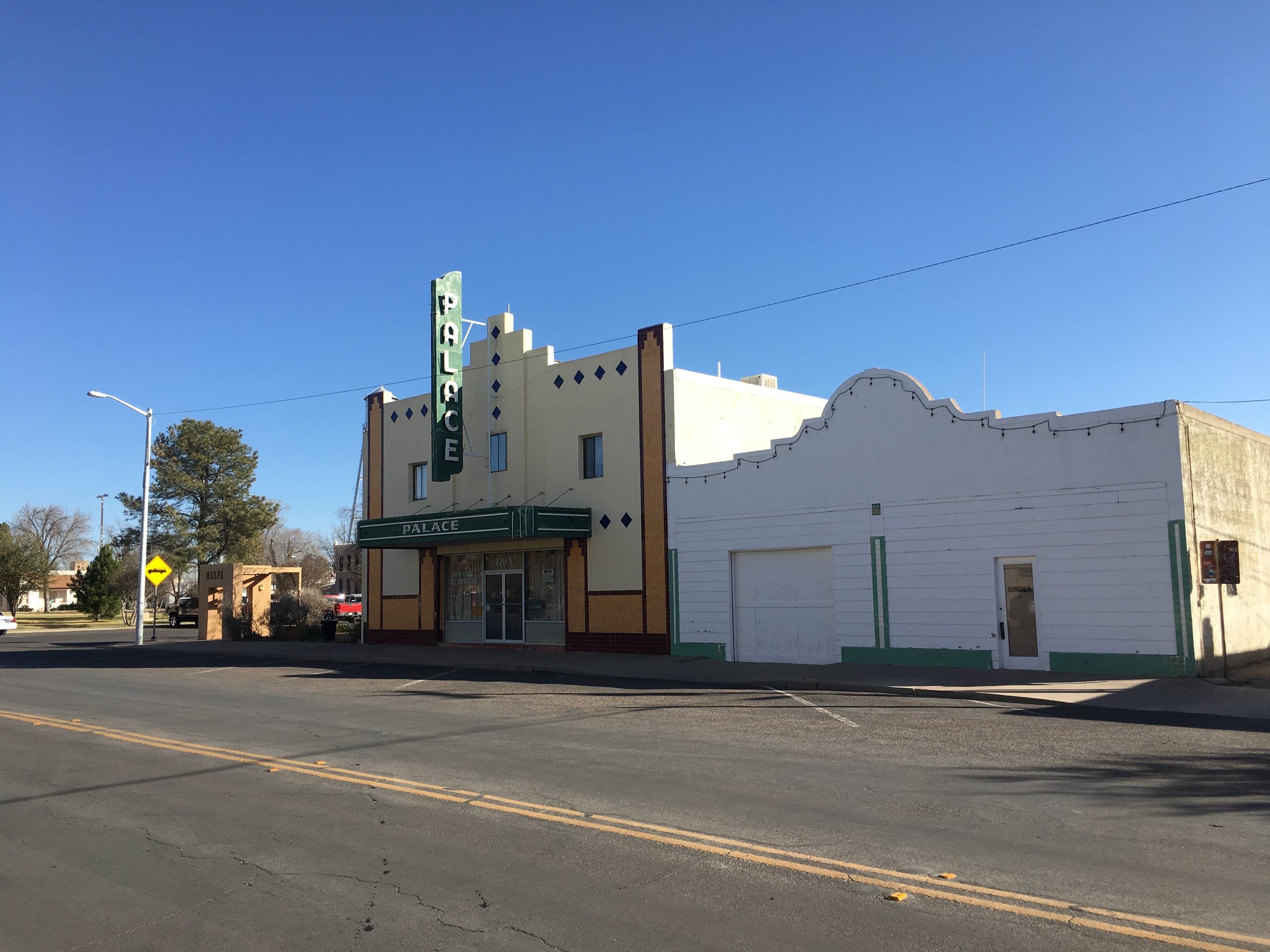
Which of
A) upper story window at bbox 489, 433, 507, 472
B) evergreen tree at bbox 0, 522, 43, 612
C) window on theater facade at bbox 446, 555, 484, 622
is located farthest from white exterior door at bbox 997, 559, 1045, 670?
evergreen tree at bbox 0, 522, 43, 612

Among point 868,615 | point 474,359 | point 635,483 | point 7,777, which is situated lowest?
point 7,777

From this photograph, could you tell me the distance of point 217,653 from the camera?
29172 mm

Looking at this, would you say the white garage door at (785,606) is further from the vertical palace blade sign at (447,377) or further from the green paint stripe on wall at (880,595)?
the vertical palace blade sign at (447,377)

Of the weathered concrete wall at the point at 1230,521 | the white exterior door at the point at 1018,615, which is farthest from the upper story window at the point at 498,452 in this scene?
the weathered concrete wall at the point at 1230,521

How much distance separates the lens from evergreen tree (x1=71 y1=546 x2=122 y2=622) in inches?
2318

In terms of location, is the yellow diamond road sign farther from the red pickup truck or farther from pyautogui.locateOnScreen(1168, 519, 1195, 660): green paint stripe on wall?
pyautogui.locateOnScreen(1168, 519, 1195, 660): green paint stripe on wall

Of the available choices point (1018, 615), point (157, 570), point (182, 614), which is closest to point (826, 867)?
point (1018, 615)

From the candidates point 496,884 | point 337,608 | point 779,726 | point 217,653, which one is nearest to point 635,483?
point 779,726

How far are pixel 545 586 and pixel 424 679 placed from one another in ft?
22.7

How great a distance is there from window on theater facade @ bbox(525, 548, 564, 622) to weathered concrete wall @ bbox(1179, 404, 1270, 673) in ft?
48.9

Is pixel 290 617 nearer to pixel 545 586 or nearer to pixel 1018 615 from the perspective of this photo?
pixel 545 586

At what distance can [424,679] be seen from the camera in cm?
1967

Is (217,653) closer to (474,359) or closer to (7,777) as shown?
(474,359)

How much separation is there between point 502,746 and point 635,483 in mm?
13653
